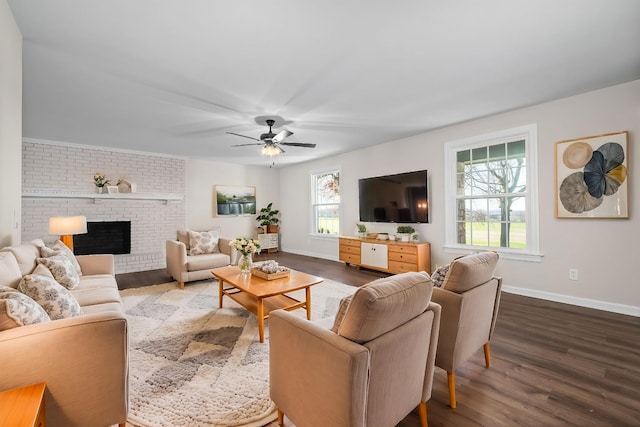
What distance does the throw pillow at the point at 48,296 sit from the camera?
5.41ft

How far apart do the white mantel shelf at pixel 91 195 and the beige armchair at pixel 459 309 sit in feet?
19.1

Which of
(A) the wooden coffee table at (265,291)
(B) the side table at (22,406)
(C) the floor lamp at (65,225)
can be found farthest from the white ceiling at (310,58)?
(B) the side table at (22,406)

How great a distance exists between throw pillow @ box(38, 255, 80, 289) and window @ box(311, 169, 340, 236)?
4.84 metres

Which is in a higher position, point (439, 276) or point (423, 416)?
point (439, 276)

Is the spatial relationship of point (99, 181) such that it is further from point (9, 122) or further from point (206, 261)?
point (9, 122)

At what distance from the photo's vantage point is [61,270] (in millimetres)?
2451

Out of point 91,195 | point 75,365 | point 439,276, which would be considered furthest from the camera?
point 91,195

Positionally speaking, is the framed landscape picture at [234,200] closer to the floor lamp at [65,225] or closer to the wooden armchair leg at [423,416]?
the floor lamp at [65,225]

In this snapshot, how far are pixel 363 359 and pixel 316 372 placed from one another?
0.27m

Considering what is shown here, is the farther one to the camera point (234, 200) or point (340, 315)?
point (234, 200)

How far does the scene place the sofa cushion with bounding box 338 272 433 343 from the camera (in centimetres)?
114

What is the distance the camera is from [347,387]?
109cm

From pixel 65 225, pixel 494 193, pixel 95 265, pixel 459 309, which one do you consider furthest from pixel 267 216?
pixel 459 309

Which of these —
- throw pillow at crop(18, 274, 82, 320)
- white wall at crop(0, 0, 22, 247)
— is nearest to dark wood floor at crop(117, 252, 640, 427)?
throw pillow at crop(18, 274, 82, 320)
